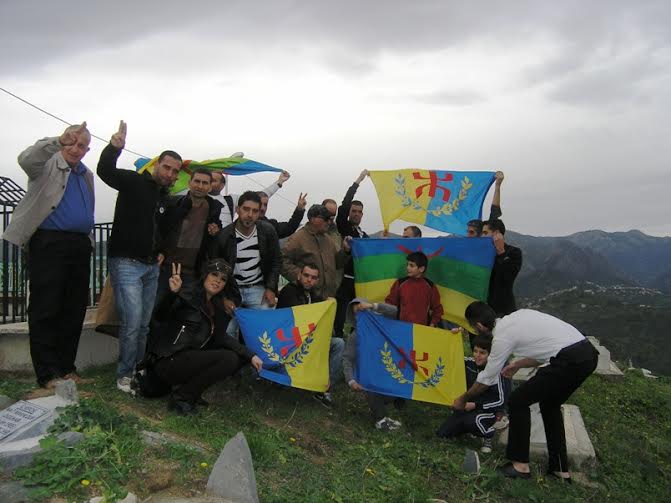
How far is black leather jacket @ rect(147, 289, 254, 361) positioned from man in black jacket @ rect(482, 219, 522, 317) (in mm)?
3006

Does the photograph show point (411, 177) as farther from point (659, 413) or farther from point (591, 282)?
point (591, 282)

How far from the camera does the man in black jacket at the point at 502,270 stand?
635cm

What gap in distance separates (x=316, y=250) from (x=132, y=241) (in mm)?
2137

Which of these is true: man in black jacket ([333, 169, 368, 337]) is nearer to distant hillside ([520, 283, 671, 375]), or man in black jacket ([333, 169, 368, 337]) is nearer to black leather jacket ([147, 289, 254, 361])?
black leather jacket ([147, 289, 254, 361])

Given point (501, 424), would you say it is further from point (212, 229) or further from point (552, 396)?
point (212, 229)

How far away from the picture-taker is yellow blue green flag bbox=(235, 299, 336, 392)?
5602 millimetres

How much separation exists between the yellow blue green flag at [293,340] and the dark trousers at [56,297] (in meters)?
1.50

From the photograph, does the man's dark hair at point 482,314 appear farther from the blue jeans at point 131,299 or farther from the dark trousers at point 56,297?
the dark trousers at point 56,297

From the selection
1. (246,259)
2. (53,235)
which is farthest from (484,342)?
(53,235)

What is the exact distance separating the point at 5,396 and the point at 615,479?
5.85 m

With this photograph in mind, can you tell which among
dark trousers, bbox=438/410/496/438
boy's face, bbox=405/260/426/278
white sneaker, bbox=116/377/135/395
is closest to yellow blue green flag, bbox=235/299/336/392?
boy's face, bbox=405/260/426/278

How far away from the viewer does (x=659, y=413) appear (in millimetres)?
8711

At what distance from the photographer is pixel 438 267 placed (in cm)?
685

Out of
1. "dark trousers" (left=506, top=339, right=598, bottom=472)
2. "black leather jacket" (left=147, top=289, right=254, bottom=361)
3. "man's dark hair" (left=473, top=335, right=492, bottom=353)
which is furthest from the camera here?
"man's dark hair" (left=473, top=335, right=492, bottom=353)
